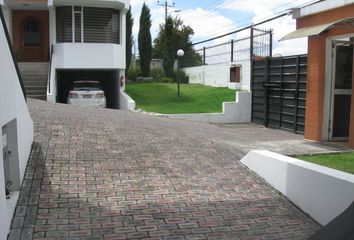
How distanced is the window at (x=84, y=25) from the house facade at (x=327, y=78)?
1194 centimetres

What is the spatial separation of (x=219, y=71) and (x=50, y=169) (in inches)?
760

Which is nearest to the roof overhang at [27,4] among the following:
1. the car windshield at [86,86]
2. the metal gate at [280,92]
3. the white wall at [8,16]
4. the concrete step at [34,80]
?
the white wall at [8,16]

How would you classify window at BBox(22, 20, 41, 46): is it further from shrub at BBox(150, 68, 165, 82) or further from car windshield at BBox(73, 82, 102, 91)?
shrub at BBox(150, 68, 165, 82)

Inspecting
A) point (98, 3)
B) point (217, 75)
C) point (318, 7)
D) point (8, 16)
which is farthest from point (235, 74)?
point (8, 16)

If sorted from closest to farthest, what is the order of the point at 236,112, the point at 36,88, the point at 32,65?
the point at 236,112 → the point at 36,88 → the point at 32,65

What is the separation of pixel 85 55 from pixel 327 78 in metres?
12.9

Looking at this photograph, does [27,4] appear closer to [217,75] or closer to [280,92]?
[217,75]

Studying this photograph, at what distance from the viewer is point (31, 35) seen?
25453 mm

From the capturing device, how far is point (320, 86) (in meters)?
12.6

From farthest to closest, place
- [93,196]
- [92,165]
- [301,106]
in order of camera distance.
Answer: [301,106], [92,165], [93,196]

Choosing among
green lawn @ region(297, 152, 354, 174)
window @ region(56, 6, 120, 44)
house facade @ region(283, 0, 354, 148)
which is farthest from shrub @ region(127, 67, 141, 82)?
green lawn @ region(297, 152, 354, 174)

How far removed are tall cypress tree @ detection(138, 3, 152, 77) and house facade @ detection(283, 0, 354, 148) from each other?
66.1 ft

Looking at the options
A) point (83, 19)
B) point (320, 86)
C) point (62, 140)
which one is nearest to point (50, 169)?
point (62, 140)

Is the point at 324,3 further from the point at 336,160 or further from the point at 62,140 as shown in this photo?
the point at 62,140
